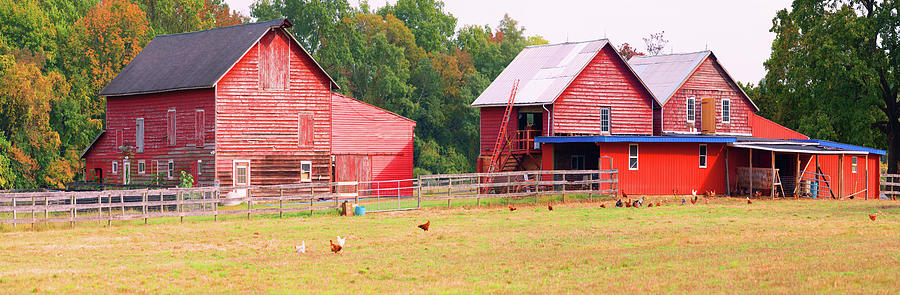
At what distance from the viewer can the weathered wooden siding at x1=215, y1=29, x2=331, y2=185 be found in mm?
48156

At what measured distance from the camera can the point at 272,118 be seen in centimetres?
4947

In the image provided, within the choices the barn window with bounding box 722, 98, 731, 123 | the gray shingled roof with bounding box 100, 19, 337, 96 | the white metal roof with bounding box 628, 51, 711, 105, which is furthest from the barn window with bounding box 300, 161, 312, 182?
the barn window with bounding box 722, 98, 731, 123

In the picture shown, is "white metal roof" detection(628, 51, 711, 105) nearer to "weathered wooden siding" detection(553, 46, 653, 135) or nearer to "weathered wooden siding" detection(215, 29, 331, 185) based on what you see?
"weathered wooden siding" detection(553, 46, 653, 135)

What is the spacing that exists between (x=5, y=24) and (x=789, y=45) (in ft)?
178

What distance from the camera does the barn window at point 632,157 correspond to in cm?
4850

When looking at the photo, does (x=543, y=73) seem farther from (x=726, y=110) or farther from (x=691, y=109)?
(x=726, y=110)

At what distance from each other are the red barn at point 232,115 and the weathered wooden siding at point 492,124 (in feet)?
28.7

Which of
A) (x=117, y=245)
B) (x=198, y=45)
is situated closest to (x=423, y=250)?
(x=117, y=245)

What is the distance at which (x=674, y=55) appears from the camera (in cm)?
6247

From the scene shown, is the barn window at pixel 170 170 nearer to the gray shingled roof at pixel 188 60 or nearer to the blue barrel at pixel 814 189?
the gray shingled roof at pixel 188 60

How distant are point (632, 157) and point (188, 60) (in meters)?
22.5

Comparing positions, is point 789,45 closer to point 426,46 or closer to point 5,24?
point 426,46

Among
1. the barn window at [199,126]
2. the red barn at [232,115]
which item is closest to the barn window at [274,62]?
the red barn at [232,115]

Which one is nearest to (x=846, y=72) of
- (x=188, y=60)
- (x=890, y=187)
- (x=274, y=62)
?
(x=890, y=187)
